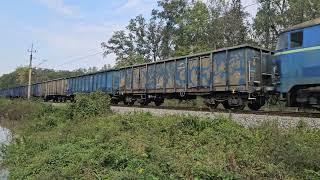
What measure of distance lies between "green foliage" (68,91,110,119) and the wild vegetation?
16.9 feet

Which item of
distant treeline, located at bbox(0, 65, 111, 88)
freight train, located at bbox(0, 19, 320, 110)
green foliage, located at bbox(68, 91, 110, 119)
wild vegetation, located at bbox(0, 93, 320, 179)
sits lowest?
wild vegetation, located at bbox(0, 93, 320, 179)

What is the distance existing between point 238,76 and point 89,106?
8.14 meters

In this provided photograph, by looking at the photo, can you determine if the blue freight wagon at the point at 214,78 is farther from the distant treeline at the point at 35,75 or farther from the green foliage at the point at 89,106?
the distant treeline at the point at 35,75

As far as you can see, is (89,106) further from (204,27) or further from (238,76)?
(204,27)

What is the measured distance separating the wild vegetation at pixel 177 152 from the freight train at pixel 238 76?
3.96 m

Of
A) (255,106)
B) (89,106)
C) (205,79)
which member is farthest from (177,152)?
(89,106)

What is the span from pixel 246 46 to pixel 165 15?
4710 centimetres

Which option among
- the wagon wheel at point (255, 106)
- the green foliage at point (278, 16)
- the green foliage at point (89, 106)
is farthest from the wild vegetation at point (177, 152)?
the green foliage at point (278, 16)

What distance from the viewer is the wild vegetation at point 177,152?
8.59m

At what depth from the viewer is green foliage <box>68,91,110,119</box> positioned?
68.6 feet

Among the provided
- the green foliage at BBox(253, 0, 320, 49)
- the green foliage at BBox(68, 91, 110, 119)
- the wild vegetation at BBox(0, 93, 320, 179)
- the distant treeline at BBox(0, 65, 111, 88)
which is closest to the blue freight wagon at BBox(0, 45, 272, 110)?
the green foliage at BBox(68, 91, 110, 119)

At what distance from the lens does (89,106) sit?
70.0ft

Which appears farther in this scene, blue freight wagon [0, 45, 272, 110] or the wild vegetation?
blue freight wagon [0, 45, 272, 110]

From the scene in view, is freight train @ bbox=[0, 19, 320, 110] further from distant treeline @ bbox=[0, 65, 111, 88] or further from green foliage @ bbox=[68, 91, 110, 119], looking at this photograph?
distant treeline @ bbox=[0, 65, 111, 88]
